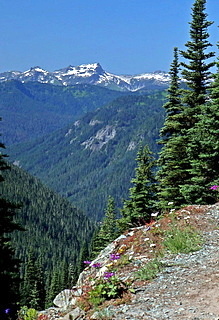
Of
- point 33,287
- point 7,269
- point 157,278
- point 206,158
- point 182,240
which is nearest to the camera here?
point 157,278

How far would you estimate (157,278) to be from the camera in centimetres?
1047

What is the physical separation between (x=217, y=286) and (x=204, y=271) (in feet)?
3.70

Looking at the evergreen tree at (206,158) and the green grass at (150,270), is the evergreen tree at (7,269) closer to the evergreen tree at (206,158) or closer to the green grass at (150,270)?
the green grass at (150,270)

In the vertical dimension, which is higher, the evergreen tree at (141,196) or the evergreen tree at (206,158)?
the evergreen tree at (206,158)

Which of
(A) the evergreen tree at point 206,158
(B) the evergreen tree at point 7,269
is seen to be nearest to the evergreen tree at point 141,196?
(A) the evergreen tree at point 206,158

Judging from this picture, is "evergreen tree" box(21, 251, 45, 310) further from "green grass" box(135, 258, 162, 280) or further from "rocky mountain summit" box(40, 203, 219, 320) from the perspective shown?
"green grass" box(135, 258, 162, 280)

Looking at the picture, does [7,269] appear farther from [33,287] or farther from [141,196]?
[33,287]

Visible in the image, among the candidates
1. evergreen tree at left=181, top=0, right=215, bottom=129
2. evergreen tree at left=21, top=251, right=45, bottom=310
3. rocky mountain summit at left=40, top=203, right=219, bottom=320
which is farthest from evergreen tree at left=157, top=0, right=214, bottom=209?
evergreen tree at left=21, top=251, right=45, bottom=310

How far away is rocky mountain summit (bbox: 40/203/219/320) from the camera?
862 cm

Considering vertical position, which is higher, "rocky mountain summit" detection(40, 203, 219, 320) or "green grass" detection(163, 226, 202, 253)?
"green grass" detection(163, 226, 202, 253)

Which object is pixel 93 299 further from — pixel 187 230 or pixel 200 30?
pixel 200 30

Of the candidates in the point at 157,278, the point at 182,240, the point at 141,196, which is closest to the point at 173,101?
the point at 141,196

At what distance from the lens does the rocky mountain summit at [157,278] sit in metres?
8.62

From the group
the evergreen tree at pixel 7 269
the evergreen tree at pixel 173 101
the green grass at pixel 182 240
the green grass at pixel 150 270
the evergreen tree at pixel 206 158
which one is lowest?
the evergreen tree at pixel 7 269
